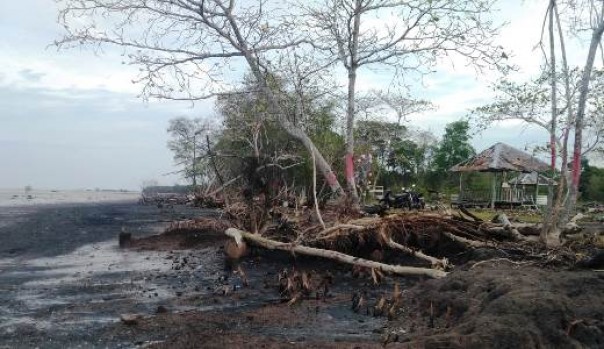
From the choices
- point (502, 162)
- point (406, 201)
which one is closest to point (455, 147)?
point (502, 162)

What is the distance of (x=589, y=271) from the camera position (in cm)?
873

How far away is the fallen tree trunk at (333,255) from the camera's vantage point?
10828mm

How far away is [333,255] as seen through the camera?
1192 centimetres

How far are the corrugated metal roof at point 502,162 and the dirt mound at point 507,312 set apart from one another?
78.0 feet

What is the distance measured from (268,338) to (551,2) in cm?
916

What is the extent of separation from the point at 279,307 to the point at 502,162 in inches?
1020

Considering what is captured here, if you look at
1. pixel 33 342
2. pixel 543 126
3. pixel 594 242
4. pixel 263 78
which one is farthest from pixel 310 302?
pixel 543 126

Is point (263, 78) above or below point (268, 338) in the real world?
above

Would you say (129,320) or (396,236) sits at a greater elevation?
(396,236)

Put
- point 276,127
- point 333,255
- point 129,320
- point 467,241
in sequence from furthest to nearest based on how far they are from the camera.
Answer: point 276,127
point 467,241
point 333,255
point 129,320

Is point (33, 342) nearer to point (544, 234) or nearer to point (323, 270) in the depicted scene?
point (323, 270)

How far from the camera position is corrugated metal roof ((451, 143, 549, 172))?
105 ft

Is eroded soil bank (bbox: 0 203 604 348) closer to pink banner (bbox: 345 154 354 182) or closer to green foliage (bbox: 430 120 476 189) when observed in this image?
pink banner (bbox: 345 154 354 182)

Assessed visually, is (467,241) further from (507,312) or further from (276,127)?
(276,127)
